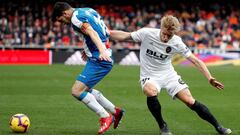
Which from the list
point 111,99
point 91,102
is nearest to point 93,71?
point 91,102

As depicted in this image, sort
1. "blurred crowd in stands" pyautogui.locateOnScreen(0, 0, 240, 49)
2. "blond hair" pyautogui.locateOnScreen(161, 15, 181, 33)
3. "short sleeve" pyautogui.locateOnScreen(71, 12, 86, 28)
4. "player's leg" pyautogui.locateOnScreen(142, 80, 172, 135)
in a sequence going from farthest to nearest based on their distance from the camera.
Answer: "blurred crowd in stands" pyautogui.locateOnScreen(0, 0, 240, 49)
"short sleeve" pyautogui.locateOnScreen(71, 12, 86, 28)
"player's leg" pyautogui.locateOnScreen(142, 80, 172, 135)
"blond hair" pyautogui.locateOnScreen(161, 15, 181, 33)

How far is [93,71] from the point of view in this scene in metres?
9.60

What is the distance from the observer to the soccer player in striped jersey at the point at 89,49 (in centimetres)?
931

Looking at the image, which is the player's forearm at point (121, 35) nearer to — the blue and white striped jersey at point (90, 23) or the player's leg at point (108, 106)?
the blue and white striped jersey at point (90, 23)

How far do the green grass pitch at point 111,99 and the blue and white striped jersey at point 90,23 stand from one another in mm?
1343

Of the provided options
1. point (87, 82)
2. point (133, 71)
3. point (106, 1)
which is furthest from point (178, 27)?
point (106, 1)

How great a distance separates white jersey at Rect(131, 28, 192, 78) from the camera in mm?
9312

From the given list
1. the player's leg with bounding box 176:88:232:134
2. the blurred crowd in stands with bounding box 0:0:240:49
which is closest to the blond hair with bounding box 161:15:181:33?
the player's leg with bounding box 176:88:232:134

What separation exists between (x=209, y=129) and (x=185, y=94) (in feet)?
3.92

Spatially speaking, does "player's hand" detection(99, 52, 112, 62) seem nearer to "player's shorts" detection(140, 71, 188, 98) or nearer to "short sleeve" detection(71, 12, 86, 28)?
"short sleeve" detection(71, 12, 86, 28)

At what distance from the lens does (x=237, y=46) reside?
3391 cm

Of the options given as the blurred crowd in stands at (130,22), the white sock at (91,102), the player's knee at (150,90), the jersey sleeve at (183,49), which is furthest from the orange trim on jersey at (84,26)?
the blurred crowd in stands at (130,22)

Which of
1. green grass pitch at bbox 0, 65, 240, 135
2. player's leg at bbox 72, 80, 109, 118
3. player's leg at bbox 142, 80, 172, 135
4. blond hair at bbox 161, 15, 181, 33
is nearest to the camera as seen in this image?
blond hair at bbox 161, 15, 181, 33

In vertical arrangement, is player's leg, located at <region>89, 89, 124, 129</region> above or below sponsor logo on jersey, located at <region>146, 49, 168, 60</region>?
below
